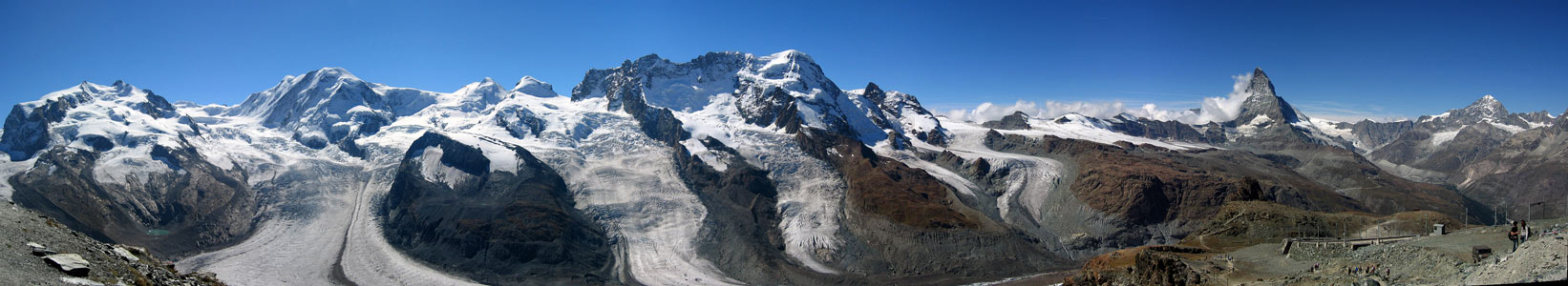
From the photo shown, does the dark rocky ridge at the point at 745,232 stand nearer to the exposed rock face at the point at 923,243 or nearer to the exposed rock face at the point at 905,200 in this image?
the exposed rock face at the point at 923,243

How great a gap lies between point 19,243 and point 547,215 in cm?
12959

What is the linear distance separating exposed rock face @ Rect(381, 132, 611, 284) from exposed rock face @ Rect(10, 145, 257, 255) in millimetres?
33231

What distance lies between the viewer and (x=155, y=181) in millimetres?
181125

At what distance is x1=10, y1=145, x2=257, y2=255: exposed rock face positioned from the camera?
497ft

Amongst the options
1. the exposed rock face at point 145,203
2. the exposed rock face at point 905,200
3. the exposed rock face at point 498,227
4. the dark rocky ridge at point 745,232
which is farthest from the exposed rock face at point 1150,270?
the exposed rock face at point 145,203

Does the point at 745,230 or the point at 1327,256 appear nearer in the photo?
the point at 1327,256

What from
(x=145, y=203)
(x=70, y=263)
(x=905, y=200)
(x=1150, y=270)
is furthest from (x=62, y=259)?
(x=145, y=203)

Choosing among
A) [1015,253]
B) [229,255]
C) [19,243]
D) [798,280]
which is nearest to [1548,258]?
[19,243]

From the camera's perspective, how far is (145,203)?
556ft

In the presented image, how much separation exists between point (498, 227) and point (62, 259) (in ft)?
411

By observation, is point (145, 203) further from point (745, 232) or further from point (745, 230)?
point (745, 232)

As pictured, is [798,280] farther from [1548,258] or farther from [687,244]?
[1548,258]

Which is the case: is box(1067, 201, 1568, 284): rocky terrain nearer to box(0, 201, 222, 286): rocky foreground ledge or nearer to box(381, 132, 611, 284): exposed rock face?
box(0, 201, 222, 286): rocky foreground ledge

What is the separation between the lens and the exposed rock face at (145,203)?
152 m
